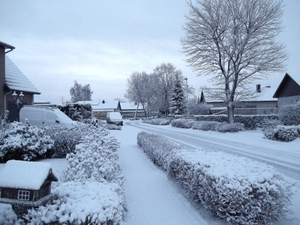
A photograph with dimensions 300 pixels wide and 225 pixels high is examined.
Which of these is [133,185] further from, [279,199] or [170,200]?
[279,199]

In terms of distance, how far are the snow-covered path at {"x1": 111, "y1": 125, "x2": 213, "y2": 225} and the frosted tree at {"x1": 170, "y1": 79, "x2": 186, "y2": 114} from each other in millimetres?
37034

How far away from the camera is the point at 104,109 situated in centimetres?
7588

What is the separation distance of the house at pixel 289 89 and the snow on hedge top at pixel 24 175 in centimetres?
2685

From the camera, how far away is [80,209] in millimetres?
2758

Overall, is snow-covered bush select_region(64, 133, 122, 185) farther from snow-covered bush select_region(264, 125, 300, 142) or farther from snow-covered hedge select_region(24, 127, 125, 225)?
snow-covered bush select_region(264, 125, 300, 142)

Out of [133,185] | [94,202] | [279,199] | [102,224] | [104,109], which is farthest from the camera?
[104,109]

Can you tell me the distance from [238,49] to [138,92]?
43.2 m

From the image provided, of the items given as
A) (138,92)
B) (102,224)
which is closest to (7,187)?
(102,224)

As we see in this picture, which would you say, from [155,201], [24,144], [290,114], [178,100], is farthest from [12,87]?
[178,100]

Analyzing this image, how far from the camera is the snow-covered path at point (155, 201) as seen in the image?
162 inches

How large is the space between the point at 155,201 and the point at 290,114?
16.2 metres

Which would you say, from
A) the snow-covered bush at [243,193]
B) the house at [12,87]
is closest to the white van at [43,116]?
the house at [12,87]

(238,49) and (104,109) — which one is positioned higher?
(238,49)

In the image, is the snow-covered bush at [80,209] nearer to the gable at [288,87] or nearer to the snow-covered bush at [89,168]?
the snow-covered bush at [89,168]
